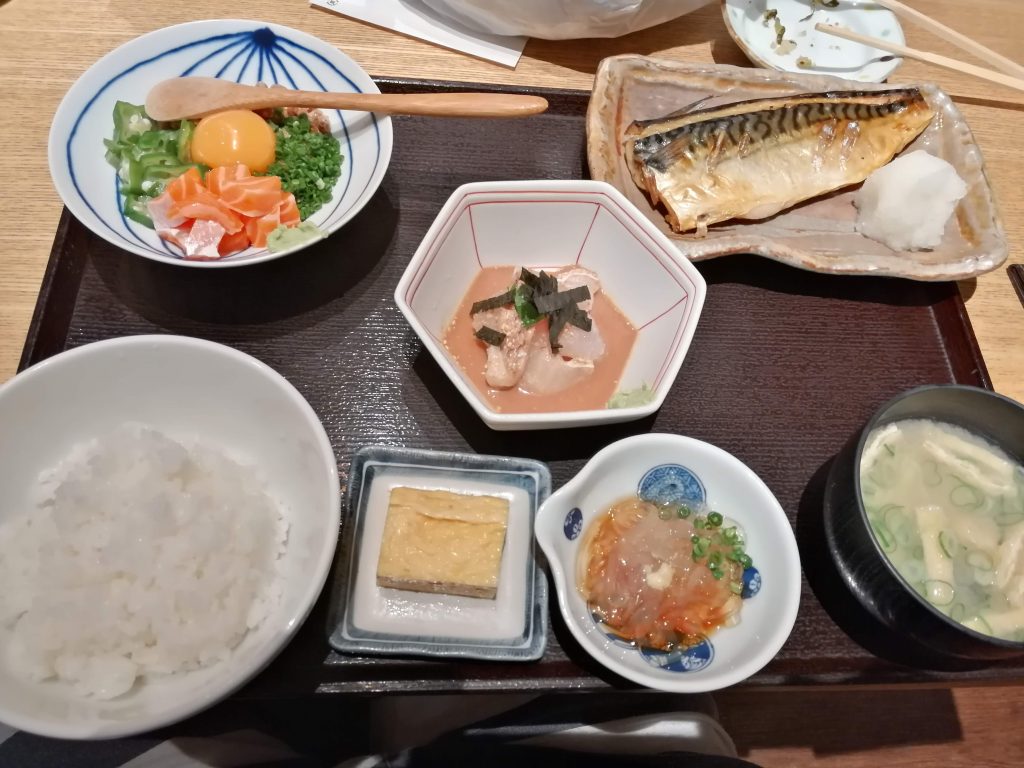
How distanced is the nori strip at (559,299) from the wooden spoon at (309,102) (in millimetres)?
471

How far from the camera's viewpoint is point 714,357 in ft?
5.33

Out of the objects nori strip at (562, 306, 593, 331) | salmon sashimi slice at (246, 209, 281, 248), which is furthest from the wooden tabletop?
nori strip at (562, 306, 593, 331)

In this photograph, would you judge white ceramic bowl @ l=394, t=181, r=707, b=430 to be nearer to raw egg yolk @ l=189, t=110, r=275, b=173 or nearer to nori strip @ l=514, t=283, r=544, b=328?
nori strip @ l=514, t=283, r=544, b=328

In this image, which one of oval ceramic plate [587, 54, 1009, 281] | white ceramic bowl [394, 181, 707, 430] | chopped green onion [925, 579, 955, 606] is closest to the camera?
chopped green onion [925, 579, 955, 606]

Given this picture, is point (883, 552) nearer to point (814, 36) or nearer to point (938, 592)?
point (938, 592)

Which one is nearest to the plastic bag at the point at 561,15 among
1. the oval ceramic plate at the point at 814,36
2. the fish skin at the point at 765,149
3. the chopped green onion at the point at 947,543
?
the oval ceramic plate at the point at 814,36

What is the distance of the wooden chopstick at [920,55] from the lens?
82.7 inches

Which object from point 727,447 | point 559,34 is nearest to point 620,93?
point 559,34

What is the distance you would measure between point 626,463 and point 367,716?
3.33 ft

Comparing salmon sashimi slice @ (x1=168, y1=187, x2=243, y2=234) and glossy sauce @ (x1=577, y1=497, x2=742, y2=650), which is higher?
salmon sashimi slice @ (x1=168, y1=187, x2=243, y2=234)

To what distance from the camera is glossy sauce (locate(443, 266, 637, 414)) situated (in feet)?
5.00

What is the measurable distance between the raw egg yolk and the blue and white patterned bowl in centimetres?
19

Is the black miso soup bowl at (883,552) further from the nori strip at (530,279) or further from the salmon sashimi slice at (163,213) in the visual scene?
the salmon sashimi slice at (163,213)

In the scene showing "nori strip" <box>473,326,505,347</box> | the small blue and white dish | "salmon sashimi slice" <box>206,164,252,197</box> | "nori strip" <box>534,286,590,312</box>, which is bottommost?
the small blue and white dish
